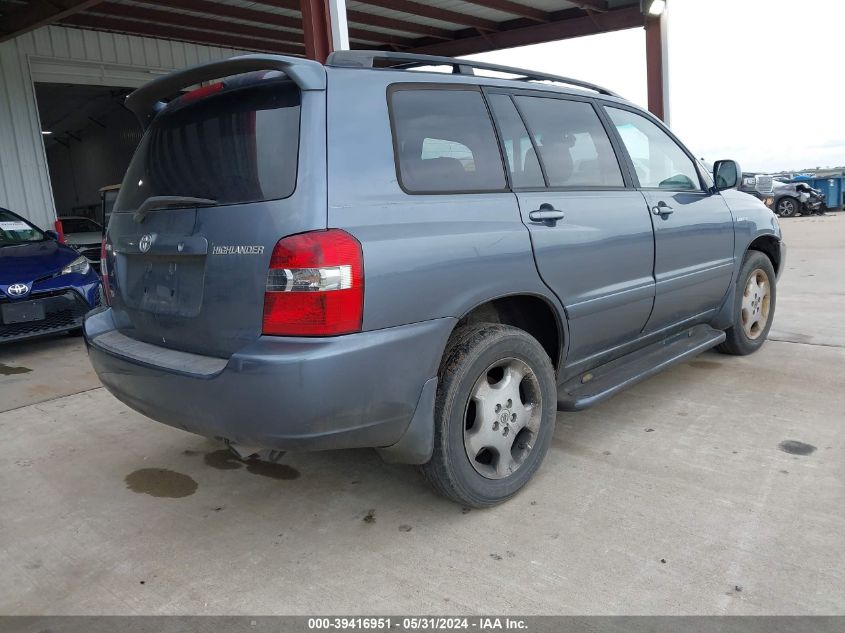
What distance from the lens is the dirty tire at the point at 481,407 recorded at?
98.7 inches

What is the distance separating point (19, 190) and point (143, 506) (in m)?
9.89

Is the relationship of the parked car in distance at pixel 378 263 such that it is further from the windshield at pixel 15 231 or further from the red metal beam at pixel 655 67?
the red metal beam at pixel 655 67

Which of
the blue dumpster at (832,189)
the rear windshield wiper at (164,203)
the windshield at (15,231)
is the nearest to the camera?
the rear windshield wiper at (164,203)

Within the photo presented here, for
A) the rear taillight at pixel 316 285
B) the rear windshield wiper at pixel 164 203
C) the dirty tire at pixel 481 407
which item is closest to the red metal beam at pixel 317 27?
the rear windshield wiper at pixel 164 203

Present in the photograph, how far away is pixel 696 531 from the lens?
2.50 meters

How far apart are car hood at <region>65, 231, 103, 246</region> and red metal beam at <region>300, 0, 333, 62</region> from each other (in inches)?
203

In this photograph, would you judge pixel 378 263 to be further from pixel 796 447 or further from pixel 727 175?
pixel 727 175

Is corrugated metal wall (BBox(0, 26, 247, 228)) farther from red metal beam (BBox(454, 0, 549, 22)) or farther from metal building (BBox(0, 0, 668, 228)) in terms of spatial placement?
red metal beam (BBox(454, 0, 549, 22))

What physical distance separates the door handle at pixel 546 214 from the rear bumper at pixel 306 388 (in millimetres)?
698

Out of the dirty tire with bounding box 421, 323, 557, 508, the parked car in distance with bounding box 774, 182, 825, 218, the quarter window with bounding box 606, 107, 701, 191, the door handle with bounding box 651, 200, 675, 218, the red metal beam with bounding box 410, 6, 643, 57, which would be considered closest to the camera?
the dirty tire with bounding box 421, 323, 557, 508

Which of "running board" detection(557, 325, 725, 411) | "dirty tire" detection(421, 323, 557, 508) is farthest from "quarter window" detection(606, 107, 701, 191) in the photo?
"dirty tire" detection(421, 323, 557, 508)

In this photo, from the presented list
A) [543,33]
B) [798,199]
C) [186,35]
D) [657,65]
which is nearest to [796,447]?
[657,65]

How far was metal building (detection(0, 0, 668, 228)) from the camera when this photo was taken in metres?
10.3

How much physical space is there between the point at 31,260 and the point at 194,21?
6.86 metres
